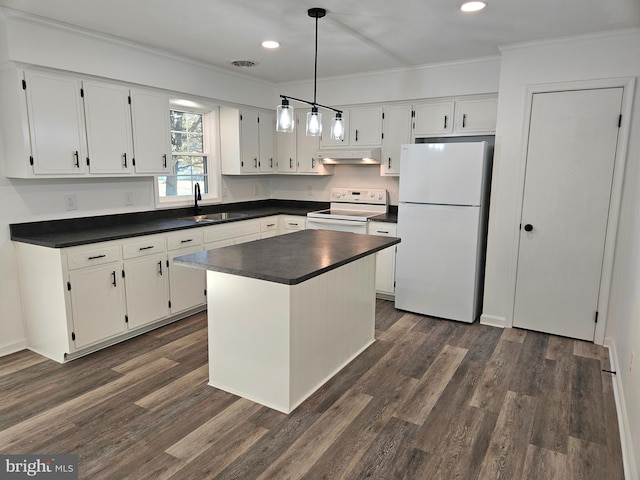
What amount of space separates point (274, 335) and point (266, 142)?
330 cm

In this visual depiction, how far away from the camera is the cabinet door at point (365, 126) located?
183 inches

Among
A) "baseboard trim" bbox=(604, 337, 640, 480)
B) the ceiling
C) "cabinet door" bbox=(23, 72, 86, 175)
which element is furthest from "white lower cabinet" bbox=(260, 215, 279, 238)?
"baseboard trim" bbox=(604, 337, 640, 480)

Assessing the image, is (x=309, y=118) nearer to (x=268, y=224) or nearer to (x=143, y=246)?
(x=143, y=246)

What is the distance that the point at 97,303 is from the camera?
3.19 metres

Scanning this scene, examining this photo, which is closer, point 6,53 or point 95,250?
point 6,53

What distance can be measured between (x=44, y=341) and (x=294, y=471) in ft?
7.54

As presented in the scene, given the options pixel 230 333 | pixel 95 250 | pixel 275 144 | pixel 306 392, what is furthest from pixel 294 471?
pixel 275 144

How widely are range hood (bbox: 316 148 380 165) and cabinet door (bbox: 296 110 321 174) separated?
0.35 feet

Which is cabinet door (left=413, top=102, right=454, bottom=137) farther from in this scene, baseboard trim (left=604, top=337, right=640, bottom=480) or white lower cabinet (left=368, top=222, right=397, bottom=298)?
baseboard trim (left=604, top=337, right=640, bottom=480)

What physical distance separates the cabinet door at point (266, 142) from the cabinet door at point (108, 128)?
71.1 inches

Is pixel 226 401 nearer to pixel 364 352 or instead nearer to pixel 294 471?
pixel 294 471

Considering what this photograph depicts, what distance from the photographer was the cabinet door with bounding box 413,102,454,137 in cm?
427

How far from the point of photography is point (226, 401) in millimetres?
2617

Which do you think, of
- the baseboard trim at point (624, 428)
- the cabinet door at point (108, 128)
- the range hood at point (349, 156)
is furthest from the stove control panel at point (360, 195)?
the baseboard trim at point (624, 428)
